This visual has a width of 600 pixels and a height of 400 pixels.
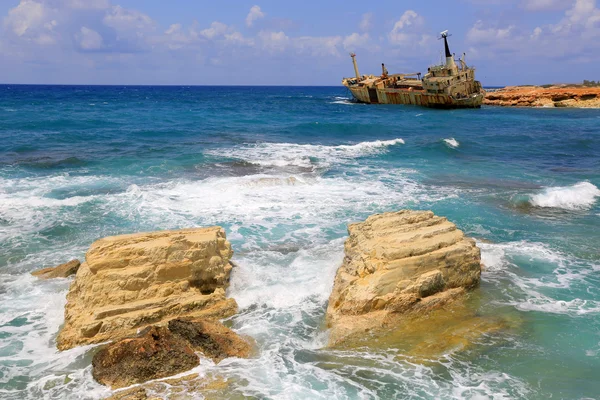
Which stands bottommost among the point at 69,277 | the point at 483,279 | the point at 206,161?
the point at 483,279

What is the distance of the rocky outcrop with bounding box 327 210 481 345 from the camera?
867 centimetres

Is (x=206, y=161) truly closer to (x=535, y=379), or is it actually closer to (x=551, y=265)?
(x=551, y=265)

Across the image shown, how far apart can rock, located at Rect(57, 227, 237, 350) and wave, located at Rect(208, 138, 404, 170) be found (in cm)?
1445

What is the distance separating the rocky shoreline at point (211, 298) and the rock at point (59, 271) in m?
1.82

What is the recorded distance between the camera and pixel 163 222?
14.6 metres

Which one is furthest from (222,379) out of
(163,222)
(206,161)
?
(206,161)

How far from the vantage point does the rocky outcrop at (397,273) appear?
28.5 ft

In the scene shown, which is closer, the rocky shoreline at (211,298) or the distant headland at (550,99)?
the rocky shoreline at (211,298)

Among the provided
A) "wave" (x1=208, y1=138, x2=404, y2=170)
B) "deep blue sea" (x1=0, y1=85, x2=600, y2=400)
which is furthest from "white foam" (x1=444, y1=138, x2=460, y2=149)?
"wave" (x1=208, y1=138, x2=404, y2=170)

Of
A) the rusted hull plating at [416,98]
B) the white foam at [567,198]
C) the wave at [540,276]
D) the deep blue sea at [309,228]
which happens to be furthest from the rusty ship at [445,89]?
the wave at [540,276]

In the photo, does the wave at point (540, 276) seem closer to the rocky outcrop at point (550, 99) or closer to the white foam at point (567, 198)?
the white foam at point (567, 198)

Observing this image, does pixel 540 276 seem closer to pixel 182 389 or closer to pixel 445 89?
pixel 182 389

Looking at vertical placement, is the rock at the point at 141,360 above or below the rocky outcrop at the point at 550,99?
below

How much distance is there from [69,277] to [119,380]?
443 centimetres
